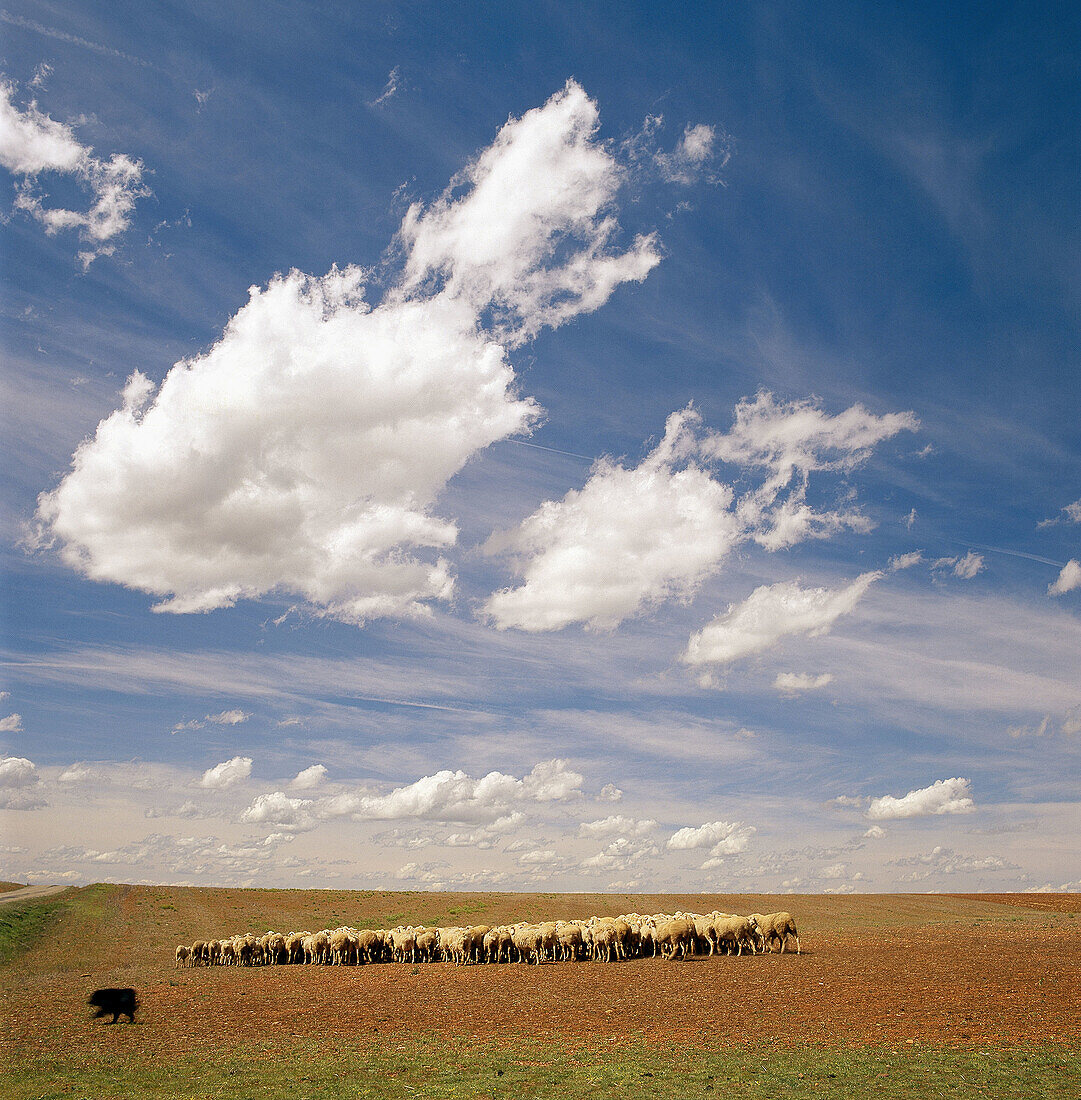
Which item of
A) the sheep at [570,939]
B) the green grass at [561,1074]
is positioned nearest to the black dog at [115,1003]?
the green grass at [561,1074]

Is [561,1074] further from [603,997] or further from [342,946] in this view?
[342,946]

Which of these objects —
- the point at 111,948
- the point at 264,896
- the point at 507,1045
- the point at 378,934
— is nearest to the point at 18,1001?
the point at 378,934

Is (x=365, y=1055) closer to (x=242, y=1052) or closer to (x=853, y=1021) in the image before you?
(x=242, y=1052)

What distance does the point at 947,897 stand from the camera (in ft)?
334

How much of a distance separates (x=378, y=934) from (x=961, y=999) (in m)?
28.9

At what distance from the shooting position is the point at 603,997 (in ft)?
85.9

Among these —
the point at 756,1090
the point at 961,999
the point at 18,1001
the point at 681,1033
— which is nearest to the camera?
the point at 756,1090

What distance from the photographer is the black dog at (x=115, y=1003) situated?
23.9m

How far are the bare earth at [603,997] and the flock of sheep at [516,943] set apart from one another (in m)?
1.82

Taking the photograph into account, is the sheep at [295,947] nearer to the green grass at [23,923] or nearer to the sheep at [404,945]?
the sheep at [404,945]

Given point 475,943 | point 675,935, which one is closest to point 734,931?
point 675,935

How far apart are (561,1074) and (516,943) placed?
22.4 meters

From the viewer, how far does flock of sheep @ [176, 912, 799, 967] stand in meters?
38.0

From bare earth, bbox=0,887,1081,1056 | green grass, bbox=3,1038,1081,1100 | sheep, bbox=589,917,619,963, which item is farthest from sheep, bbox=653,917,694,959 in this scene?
green grass, bbox=3,1038,1081,1100
